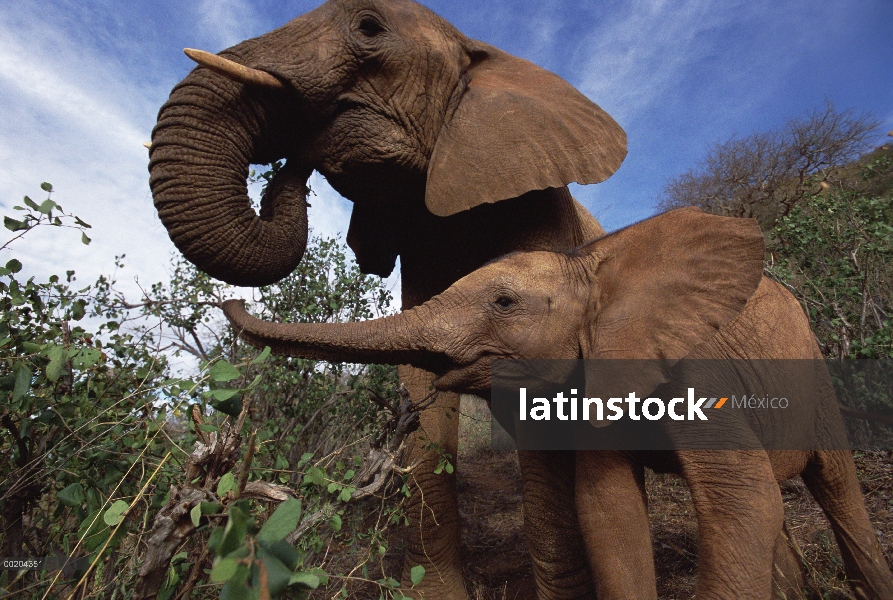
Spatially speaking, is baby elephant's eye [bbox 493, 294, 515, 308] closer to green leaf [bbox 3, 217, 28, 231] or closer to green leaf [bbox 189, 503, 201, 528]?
green leaf [bbox 189, 503, 201, 528]

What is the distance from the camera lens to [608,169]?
9.61 ft

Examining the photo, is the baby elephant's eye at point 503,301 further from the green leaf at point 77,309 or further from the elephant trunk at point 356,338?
the green leaf at point 77,309

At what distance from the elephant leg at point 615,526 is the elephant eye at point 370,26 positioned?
7.35ft

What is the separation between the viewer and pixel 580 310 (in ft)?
7.14

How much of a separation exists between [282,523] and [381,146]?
88.2 inches

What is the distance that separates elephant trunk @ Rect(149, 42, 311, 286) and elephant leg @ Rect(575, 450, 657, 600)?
175cm

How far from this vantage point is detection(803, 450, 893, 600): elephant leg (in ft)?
8.37

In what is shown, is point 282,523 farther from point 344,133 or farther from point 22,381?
point 344,133

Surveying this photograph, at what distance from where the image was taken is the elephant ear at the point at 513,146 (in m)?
2.69

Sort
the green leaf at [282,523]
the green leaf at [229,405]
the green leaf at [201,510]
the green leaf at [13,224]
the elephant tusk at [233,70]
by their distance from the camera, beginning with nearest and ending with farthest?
1. the green leaf at [282,523]
2. the green leaf at [201,510]
3. the green leaf at [229,405]
4. the green leaf at [13,224]
5. the elephant tusk at [233,70]

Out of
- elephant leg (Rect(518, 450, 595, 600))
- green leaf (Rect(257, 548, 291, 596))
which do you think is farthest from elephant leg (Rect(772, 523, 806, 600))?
green leaf (Rect(257, 548, 291, 596))

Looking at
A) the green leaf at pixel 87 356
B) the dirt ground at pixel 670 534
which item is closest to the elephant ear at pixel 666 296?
the dirt ground at pixel 670 534

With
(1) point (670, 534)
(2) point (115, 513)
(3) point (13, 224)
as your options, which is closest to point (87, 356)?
(2) point (115, 513)

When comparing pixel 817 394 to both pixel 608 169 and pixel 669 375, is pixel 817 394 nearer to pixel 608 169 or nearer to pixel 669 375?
pixel 669 375
